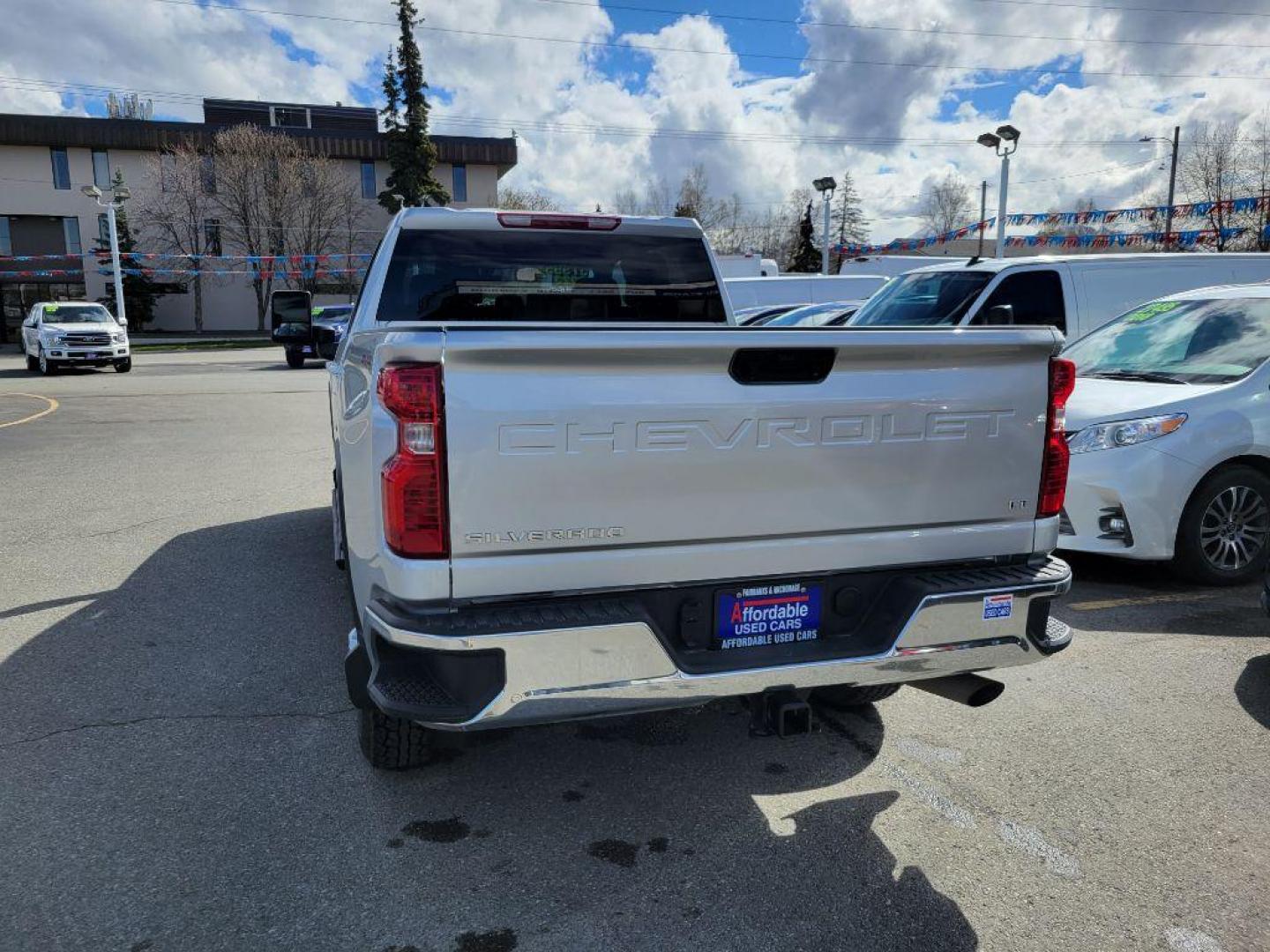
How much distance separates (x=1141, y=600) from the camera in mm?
5414

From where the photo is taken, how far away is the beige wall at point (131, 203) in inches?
1945

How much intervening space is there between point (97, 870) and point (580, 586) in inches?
69.5

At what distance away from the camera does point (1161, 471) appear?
5.40 meters

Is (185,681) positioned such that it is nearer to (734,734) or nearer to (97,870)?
(97,870)

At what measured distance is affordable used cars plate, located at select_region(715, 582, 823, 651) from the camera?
279cm

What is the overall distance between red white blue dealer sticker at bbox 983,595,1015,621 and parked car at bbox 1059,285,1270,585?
301cm

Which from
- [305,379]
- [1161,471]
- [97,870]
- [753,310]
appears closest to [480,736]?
[97,870]

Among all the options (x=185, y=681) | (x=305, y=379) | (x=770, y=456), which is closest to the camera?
(x=770, y=456)

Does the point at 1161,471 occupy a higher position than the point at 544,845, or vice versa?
the point at 1161,471

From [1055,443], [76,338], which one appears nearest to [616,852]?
[1055,443]

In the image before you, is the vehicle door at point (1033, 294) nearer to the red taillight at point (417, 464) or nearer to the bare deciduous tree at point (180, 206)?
the red taillight at point (417, 464)

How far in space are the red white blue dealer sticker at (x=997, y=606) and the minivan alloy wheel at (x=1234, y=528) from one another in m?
3.41

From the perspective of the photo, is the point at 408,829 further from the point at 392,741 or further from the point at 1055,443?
the point at 1055,443

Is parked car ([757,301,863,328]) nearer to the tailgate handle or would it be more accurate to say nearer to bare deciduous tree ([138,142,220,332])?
the tailgate handle
